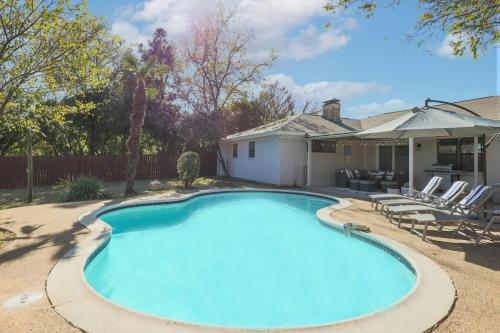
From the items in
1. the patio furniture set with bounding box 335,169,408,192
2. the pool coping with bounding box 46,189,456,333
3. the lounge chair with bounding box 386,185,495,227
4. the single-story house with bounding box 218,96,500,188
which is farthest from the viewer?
the patio furniture set with bounding box 335,169,408,192

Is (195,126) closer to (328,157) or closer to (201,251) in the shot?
(328,157)

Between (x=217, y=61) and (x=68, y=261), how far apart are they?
21043mm

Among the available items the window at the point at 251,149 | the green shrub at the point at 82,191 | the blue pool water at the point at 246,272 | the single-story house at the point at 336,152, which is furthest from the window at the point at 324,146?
the green shrub at the point at 82,191

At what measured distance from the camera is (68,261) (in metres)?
4.74

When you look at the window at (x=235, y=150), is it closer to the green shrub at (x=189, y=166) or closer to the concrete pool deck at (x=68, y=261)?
the green shrub at (x=189, y=166)

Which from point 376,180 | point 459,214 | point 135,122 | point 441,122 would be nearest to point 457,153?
point 376,180

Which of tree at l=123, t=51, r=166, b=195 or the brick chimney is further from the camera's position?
the brick chimney

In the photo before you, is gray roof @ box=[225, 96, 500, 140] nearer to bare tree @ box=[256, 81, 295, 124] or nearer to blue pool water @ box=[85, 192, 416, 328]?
blue pool water @ box=[85, 192, 416, 328]

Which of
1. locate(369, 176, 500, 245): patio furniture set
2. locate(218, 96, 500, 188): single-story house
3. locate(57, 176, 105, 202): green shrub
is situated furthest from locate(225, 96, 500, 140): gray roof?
locate(57, 176, 105, 202): green shrub

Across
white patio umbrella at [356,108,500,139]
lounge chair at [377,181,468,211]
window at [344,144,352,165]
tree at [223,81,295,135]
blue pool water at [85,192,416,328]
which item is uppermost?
tree at [223,81,295,135]

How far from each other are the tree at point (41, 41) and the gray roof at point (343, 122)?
352 inches

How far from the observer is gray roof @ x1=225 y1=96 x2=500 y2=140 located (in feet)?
41.9

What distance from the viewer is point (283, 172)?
1521cm

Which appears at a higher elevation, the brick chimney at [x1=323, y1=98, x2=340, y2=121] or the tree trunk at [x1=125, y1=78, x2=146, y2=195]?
the brick chimney at [x1=323, y1=98, x2=340, y2=121]
